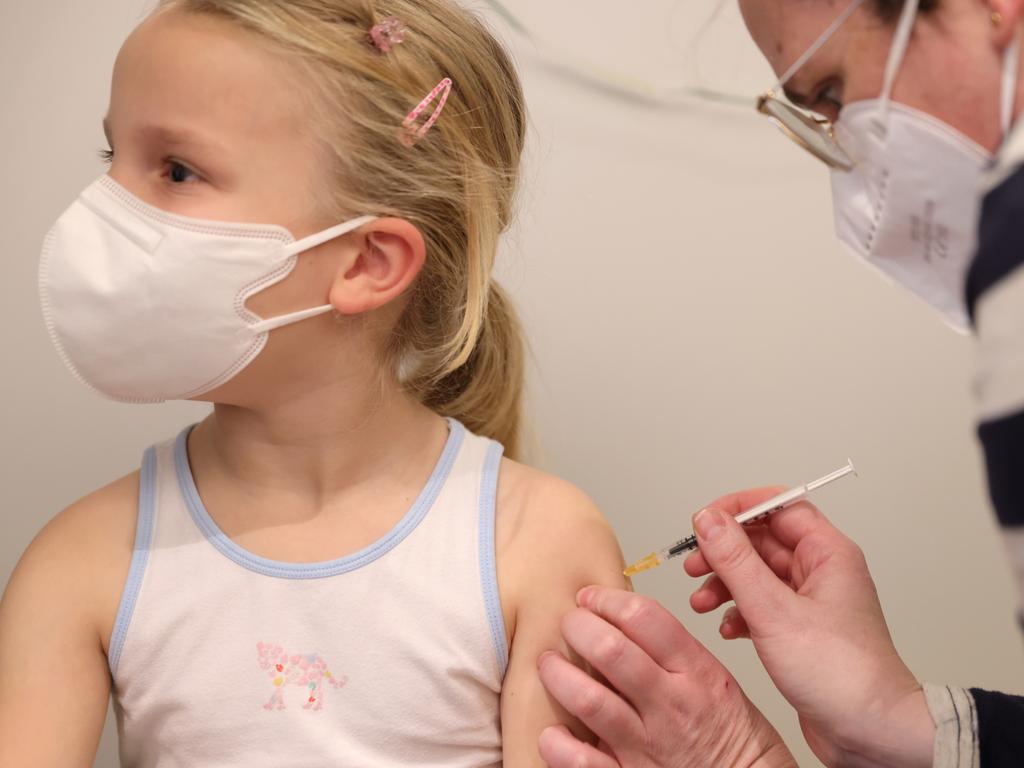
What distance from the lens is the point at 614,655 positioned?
1098 millimetres

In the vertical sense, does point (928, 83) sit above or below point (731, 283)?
above

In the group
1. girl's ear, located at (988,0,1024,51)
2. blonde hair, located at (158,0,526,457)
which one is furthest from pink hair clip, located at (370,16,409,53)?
girl's ear, located at (988,0,1024,51)

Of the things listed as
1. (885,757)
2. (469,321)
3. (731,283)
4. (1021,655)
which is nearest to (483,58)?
(469,321)

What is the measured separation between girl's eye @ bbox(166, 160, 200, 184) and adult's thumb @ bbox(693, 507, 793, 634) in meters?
0.60

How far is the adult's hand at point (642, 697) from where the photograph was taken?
1099mm

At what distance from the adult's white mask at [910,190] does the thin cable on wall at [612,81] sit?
1.82ft

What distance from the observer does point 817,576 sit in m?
1.14

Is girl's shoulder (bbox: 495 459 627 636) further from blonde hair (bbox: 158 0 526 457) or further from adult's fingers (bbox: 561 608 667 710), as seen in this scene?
blonde hair (bbox: 158 0 526 457)

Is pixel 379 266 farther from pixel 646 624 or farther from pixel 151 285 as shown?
pixel 646 624

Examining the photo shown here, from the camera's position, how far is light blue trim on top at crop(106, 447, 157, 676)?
3.74ft

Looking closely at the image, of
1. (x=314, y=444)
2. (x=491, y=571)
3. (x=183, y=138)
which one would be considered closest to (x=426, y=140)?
(x=183, y=138)

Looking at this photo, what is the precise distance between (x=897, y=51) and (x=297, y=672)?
80cm

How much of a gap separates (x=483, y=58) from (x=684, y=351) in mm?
573

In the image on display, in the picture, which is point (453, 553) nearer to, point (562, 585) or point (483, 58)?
Result: point (562, 585)
